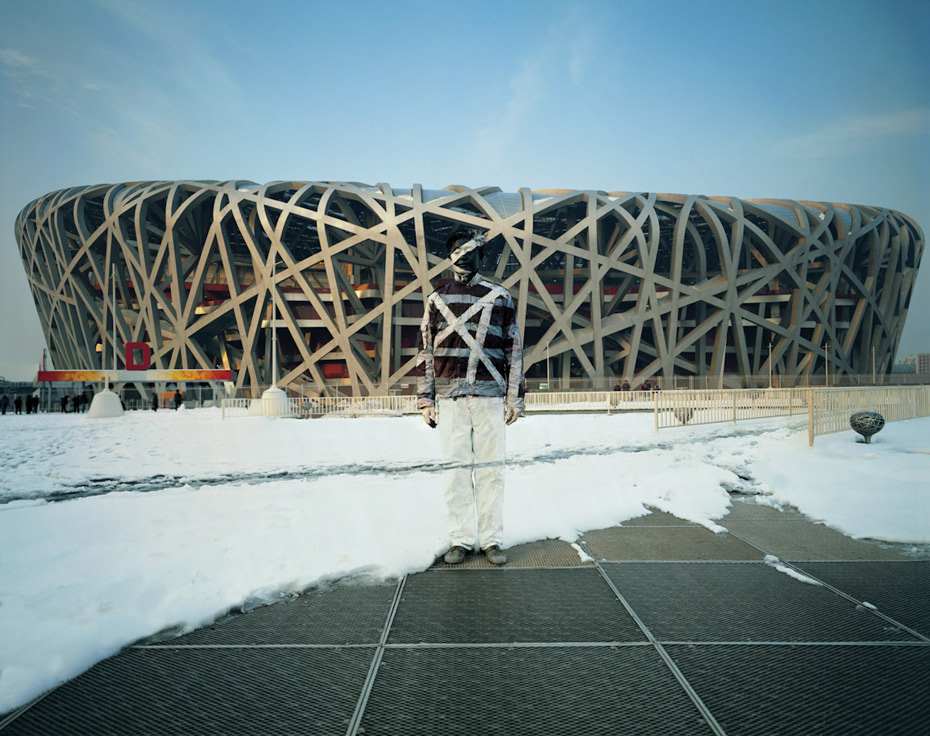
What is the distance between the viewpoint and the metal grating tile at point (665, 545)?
148 inches

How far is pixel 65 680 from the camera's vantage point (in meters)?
2.14

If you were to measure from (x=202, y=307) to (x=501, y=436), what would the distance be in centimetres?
4454

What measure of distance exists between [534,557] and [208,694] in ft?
7.33

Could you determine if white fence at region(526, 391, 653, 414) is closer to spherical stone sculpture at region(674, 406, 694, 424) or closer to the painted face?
spherical stone sculpture at region(674, 406, 694, 424)

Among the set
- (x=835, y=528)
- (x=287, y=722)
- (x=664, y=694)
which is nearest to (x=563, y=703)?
(x=664, y=694)

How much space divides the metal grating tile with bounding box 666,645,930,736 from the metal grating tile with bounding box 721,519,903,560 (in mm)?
1513

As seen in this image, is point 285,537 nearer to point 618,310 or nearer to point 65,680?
point 65,680

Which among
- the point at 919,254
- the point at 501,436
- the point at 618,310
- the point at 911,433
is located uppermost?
the point at 919,254

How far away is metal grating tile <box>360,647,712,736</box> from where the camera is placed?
1812 mm

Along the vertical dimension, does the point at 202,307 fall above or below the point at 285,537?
above

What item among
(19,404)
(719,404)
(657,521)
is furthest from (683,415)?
(19,404)

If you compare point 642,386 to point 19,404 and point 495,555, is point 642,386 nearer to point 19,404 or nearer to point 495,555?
point 19,404

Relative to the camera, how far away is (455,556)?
368 cm

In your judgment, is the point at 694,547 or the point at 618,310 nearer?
the point at 694,547
